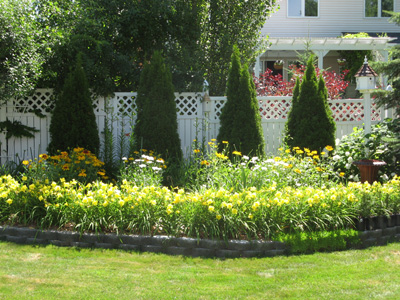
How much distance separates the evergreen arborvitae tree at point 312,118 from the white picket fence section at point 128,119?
61 centimetres

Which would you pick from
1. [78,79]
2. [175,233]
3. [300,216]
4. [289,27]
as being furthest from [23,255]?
[289,27]

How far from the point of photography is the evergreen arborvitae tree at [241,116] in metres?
8.76

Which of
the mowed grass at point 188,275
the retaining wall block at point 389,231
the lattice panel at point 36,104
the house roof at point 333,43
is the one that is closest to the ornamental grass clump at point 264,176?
the retaining wall block at point 389,231

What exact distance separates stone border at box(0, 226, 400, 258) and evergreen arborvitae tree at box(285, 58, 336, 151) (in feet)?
11.4

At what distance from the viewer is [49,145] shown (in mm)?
8516

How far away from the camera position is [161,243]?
203 inches

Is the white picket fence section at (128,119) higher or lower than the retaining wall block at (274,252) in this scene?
higher

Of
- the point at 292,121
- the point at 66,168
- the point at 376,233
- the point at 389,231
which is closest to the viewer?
the point at 376,233

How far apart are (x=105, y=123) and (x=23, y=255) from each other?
4345mm

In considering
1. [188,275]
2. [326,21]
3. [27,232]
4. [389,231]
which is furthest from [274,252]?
[326,21]

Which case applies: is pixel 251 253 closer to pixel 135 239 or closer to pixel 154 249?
pixel 154 249

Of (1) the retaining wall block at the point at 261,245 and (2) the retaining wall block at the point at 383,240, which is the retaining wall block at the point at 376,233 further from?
(1) the retaining wall block at the point at 261,245

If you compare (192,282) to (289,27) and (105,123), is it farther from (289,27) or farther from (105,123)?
(289,27)

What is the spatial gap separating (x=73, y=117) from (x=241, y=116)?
2.83 metres
